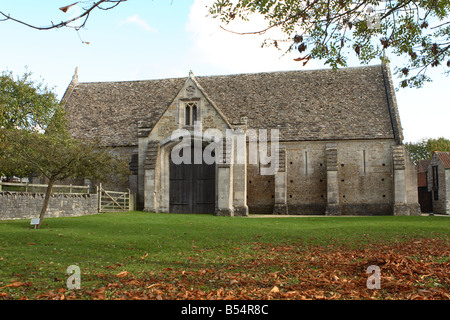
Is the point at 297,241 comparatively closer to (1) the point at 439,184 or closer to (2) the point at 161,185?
(2) the point at 161,185

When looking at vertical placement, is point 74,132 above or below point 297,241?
above

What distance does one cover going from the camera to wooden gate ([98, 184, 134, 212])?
2694 cm

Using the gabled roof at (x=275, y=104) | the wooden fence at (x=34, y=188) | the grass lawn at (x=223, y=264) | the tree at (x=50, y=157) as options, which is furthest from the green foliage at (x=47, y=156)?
the gabled roof at (x=275, y=104)

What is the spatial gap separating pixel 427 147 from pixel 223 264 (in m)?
75.7

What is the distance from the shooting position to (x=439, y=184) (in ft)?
136

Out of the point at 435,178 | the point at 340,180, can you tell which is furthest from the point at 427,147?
the point at 340,180

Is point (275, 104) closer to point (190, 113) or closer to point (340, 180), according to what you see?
point (340, 180)

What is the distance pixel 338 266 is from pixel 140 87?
104 ft

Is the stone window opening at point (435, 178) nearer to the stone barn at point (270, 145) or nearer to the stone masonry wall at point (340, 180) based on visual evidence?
the stone barn at point (270, 145)

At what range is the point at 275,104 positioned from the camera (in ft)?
110

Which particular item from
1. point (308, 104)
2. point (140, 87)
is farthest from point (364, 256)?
point (140, 87)

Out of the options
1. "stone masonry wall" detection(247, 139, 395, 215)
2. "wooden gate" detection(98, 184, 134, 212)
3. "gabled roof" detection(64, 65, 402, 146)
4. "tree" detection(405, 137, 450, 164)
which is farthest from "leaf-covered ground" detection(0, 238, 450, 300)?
"tree" detection(405, 137, 450, 164)

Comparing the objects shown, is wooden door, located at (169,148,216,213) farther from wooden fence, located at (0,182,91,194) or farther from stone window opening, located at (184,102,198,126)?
wooden fence, located at (0,182,91,194)

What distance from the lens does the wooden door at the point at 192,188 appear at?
29.9m
